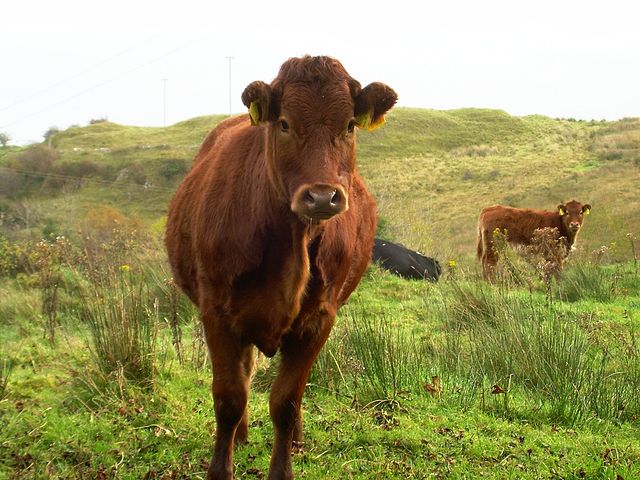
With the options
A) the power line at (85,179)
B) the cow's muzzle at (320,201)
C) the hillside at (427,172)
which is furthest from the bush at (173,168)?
the cow's muzzle at (320,201)

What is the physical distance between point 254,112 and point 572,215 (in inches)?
632

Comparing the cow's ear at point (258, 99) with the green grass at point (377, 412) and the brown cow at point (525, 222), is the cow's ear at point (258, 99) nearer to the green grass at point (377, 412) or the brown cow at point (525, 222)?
the green grass at point (377, 412)

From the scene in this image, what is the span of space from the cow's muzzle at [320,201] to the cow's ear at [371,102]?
66cm

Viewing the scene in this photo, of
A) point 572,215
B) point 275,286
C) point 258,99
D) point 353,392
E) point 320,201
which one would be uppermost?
point 258,99

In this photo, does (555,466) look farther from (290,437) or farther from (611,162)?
(611,162)

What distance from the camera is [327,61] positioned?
→ 3713 mm

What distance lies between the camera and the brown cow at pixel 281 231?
11.6 feet

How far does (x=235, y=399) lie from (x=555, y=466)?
6.49ft

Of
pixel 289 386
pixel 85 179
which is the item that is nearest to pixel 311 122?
pixel 289 386

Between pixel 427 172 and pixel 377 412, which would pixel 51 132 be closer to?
pixel 427 172

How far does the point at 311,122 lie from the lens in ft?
11.5

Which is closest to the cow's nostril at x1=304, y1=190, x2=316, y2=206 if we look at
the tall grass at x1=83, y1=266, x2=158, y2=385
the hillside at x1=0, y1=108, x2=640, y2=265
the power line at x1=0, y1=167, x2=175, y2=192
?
the tall grass at x1=83, y1=266, x2=158, y2=385

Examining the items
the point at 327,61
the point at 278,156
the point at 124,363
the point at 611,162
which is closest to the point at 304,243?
the point at 278,156

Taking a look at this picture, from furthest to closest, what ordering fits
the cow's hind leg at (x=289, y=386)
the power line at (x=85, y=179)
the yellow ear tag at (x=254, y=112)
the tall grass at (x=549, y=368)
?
the power line at (x=85, y=179) → the tall grass at (x=549, y=368) → the cow's hind leg at (x=289, y=386) → the yellow ear tag at (x=254, y=112)
